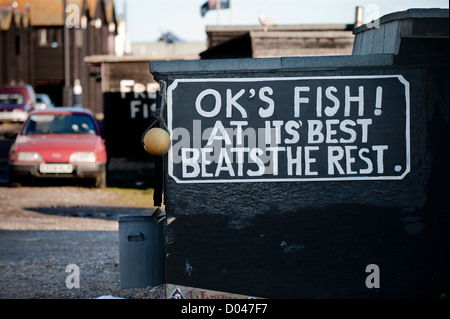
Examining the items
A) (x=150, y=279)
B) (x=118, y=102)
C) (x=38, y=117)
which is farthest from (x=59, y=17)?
(x=150, y=279)

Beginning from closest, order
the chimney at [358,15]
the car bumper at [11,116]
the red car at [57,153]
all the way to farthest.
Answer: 1. the red car at [57,153]
2. the chimney at [358,15]
3. the car bumper at [11,116]

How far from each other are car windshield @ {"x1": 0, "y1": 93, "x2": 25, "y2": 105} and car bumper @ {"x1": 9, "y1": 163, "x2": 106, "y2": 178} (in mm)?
19933

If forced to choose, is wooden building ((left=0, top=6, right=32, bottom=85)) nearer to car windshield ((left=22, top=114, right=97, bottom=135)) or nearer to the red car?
car windshield ((left=22, top=114, right=97, bottom=135))

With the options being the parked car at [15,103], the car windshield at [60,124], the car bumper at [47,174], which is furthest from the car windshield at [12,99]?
the car bumper at [47,174]

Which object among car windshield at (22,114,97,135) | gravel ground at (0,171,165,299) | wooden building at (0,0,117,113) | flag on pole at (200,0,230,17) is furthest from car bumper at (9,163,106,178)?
wooden building at (0,0,117,113)

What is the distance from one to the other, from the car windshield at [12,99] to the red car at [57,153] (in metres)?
19.1

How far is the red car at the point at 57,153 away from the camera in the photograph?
13617 millimetres

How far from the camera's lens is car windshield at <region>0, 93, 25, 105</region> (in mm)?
32794

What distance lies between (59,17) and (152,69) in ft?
157

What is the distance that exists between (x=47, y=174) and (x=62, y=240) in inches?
188

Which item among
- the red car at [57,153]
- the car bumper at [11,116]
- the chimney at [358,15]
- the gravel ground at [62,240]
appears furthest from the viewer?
the car bumper at [11,116]

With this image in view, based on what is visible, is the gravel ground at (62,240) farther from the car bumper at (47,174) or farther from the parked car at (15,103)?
the parked car at (15,103)

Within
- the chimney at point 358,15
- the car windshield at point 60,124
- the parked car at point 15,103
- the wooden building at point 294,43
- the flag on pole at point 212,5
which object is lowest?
the parked car at point 15,103

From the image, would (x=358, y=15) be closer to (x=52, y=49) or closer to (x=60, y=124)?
(x=60, y=124)
